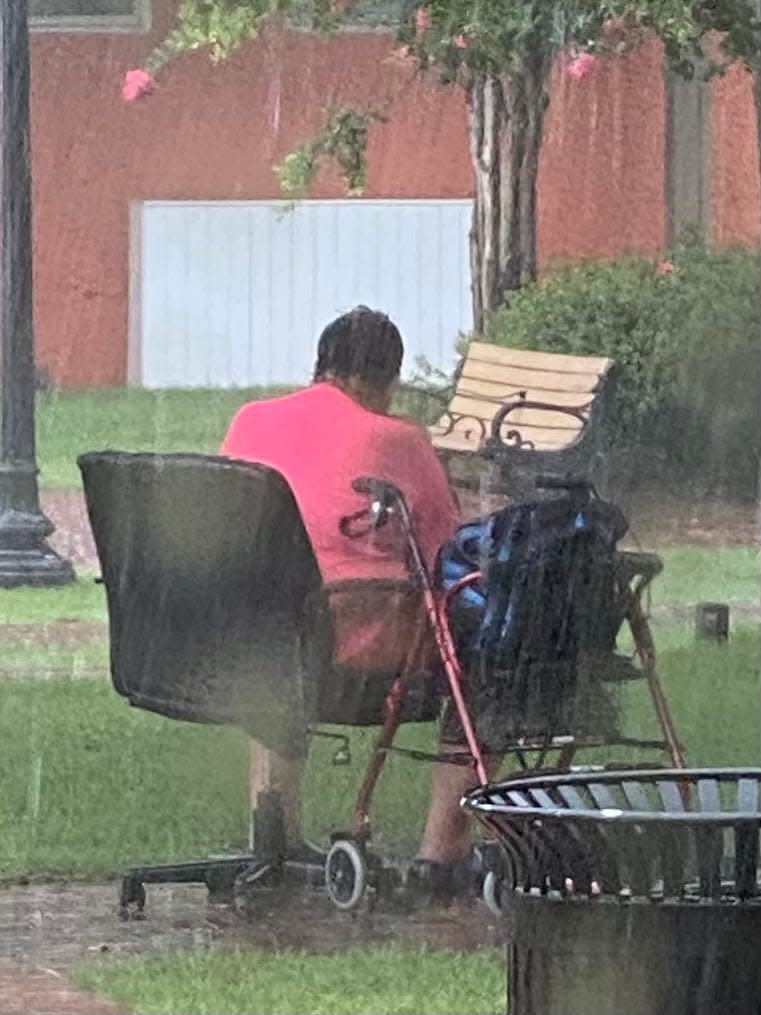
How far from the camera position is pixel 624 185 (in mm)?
5555

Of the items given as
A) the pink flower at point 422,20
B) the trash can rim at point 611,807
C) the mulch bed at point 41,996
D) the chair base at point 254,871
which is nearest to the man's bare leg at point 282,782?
the chair base at point 254,871

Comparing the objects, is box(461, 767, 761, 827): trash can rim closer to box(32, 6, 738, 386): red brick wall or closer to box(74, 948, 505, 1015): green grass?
box(74, 948, 505, 1015): green grass

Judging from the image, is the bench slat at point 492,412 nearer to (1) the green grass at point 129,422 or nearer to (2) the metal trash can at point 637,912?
(1) the green grass at point 129,422

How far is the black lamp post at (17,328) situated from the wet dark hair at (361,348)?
1.95 feet

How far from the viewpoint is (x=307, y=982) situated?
5.41 meters

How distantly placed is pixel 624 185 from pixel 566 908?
3.04m

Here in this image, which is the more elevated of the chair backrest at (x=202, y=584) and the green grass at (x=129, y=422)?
the green grass at (x=129, y=422)

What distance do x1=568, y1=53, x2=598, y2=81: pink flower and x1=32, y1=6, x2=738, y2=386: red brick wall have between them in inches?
0.8

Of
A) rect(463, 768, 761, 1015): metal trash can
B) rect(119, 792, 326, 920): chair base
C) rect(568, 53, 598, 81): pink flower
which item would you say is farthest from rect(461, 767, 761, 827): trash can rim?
rect(568, 53, 598, 81): pink flower

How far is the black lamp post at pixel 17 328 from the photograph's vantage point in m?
5.45

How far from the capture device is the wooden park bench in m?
5.47

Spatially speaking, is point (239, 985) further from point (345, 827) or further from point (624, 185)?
point (624, 185)

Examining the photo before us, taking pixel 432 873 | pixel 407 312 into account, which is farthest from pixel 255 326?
pixel 432 873

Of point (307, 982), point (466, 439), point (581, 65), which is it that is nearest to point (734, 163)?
point (581, 65)
